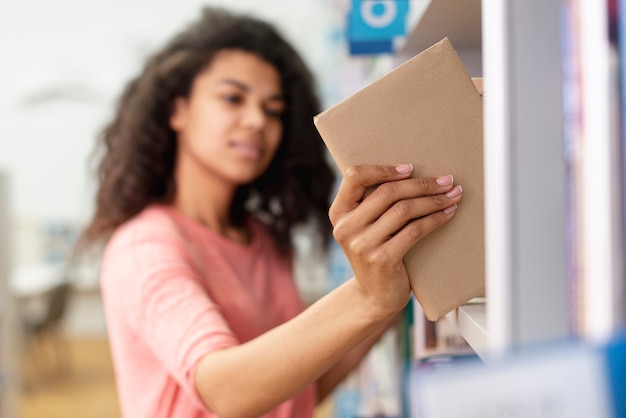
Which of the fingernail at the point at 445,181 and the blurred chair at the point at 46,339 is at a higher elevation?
the blurred chair at the point at 46,339

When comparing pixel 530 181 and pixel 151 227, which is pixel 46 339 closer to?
pixel 151 227

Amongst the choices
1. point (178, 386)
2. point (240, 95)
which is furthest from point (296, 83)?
point (178, 386)

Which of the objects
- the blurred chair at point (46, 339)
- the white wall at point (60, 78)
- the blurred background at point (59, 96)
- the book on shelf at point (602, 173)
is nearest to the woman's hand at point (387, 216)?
the book on shelf at point (602, 173)

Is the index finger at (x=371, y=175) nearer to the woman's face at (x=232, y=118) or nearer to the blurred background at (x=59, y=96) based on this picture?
the woman's face at (x=232, y=118)

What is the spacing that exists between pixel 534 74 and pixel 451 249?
0.24 m

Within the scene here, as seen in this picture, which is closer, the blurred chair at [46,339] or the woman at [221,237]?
the woman at [221,237]

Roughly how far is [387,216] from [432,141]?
8cm

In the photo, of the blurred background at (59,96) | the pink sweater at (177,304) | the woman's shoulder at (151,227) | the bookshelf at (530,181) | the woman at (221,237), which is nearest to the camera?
the bookshelf at (530,181)

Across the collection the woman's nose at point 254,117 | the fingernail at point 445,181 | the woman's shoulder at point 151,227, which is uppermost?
the woman's nose at point 254,117

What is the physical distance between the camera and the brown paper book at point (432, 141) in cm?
58

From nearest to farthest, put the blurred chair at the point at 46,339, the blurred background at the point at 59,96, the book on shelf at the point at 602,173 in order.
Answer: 1. the book on shelf at the point at 602,173
2. the blurred chair at the point at 46,339
3. the blurred background at the point at 59,96

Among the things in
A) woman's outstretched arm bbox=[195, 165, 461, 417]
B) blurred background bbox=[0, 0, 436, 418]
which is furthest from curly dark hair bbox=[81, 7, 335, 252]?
blurred background bbox=[0, 0, 436, 418]

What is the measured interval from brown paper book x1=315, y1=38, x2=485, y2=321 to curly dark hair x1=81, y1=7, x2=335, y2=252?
34.5 inches

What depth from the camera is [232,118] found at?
1337 mm
